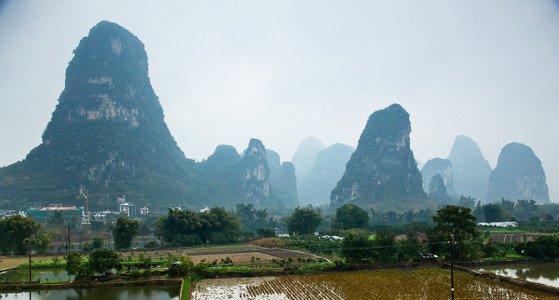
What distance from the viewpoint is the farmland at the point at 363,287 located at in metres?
20.5

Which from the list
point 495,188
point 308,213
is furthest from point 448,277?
point 495,188

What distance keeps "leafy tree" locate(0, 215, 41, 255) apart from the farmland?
26456 millimetres

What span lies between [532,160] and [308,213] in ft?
548

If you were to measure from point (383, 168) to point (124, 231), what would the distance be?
96568mm

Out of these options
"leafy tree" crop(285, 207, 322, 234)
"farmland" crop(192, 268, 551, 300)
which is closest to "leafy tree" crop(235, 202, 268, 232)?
"leafy tree" crop(285, 207, 322, 234)

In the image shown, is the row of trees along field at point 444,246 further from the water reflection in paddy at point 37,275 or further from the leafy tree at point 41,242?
the leafy tree at point 41,242

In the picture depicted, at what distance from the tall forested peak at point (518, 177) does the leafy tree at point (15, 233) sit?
18649 centimetres

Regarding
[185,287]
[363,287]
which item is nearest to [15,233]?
[185,287]

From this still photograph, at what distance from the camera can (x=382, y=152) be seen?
127062 millimetres

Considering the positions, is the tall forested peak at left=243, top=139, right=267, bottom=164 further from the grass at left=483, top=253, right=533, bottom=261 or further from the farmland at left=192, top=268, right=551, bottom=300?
the farmland at left=192, top=268, right=551, bottom=300

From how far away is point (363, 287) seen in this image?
73.9 ft

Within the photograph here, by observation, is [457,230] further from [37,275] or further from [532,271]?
[37,275]

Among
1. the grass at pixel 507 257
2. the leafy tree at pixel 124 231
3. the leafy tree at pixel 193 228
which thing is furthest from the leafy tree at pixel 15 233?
the grass at pixel 507 257

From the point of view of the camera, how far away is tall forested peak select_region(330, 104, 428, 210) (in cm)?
11931
